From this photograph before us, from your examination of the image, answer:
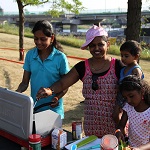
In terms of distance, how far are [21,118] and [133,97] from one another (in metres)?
0.84

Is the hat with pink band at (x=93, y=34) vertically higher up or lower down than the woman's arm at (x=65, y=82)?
higher up

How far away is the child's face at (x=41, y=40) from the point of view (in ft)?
8.61

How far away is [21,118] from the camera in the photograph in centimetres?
209

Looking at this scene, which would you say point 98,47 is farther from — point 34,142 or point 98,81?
point 34,142

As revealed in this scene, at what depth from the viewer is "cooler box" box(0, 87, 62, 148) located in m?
2.04

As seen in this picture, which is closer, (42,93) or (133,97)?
(133,97)

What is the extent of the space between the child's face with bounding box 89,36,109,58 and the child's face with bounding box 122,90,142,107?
0.43 meters

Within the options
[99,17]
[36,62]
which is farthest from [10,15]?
[36,62]

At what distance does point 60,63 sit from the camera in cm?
274

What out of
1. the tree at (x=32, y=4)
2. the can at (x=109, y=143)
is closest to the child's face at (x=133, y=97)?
the can at (x=109, y=143)

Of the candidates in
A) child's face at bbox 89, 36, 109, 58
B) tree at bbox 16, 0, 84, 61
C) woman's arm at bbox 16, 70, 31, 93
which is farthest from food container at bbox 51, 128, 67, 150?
tree at bbox 16, 0, 84, 61

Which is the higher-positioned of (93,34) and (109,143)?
(93,34)

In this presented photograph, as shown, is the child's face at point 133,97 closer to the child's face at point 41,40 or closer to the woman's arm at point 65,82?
the woman's arm at point 65,82

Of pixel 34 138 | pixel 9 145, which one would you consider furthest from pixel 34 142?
pixel 9 145
